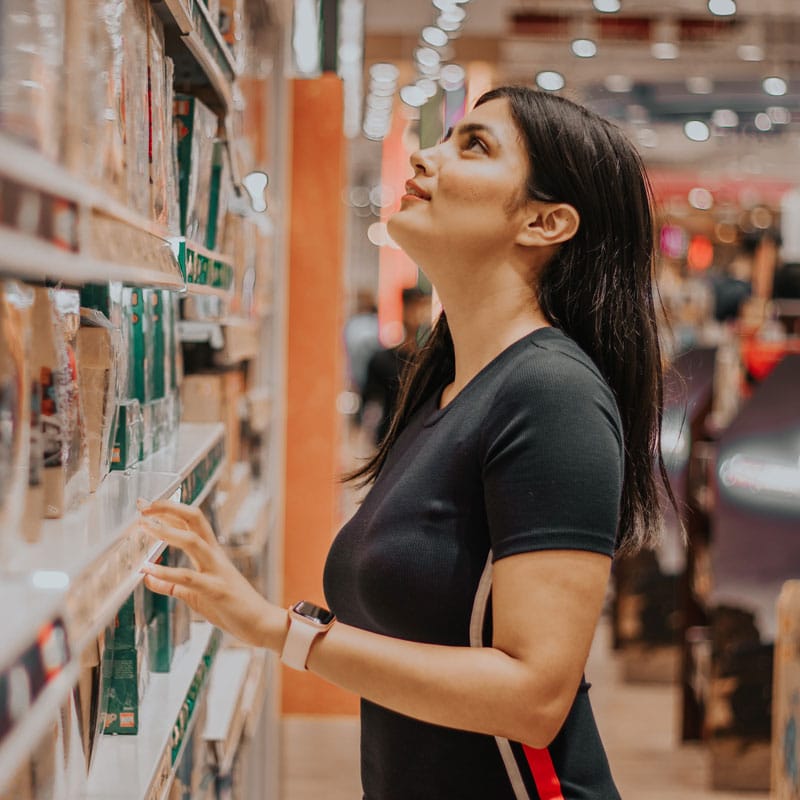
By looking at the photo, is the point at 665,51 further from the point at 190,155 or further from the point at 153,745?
the point at 153,745

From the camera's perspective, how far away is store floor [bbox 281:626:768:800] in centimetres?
429

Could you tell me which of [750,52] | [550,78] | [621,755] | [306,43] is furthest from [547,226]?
[750,52]

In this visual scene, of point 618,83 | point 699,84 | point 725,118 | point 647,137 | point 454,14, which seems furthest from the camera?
point 647,137

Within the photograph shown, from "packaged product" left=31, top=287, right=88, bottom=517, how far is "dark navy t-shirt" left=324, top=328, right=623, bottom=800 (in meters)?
0.44

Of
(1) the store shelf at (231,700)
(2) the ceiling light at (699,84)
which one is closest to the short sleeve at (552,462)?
(1) the store shelf at (231,700)

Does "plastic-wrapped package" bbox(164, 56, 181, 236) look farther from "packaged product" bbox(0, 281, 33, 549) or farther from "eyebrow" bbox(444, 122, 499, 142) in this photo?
"packaged product" bbox(0, 281, 33, 549)

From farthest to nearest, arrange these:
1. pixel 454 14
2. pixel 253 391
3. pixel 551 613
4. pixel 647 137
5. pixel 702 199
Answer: pixel 702 199 < pixel 647 137 < pixel 454 14 < pixel 253 391 < pixel 551 613

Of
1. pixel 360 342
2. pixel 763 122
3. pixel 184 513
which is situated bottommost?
pixel 360 342

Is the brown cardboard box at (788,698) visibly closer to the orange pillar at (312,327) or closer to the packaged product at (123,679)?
the packaged product at (123,679)

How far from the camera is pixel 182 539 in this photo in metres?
1.27

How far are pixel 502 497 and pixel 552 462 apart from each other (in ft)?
0.24

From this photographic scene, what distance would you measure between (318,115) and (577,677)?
3.70 m

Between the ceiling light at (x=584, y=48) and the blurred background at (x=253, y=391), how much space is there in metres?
0.04

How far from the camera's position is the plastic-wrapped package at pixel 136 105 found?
120 centimetres
